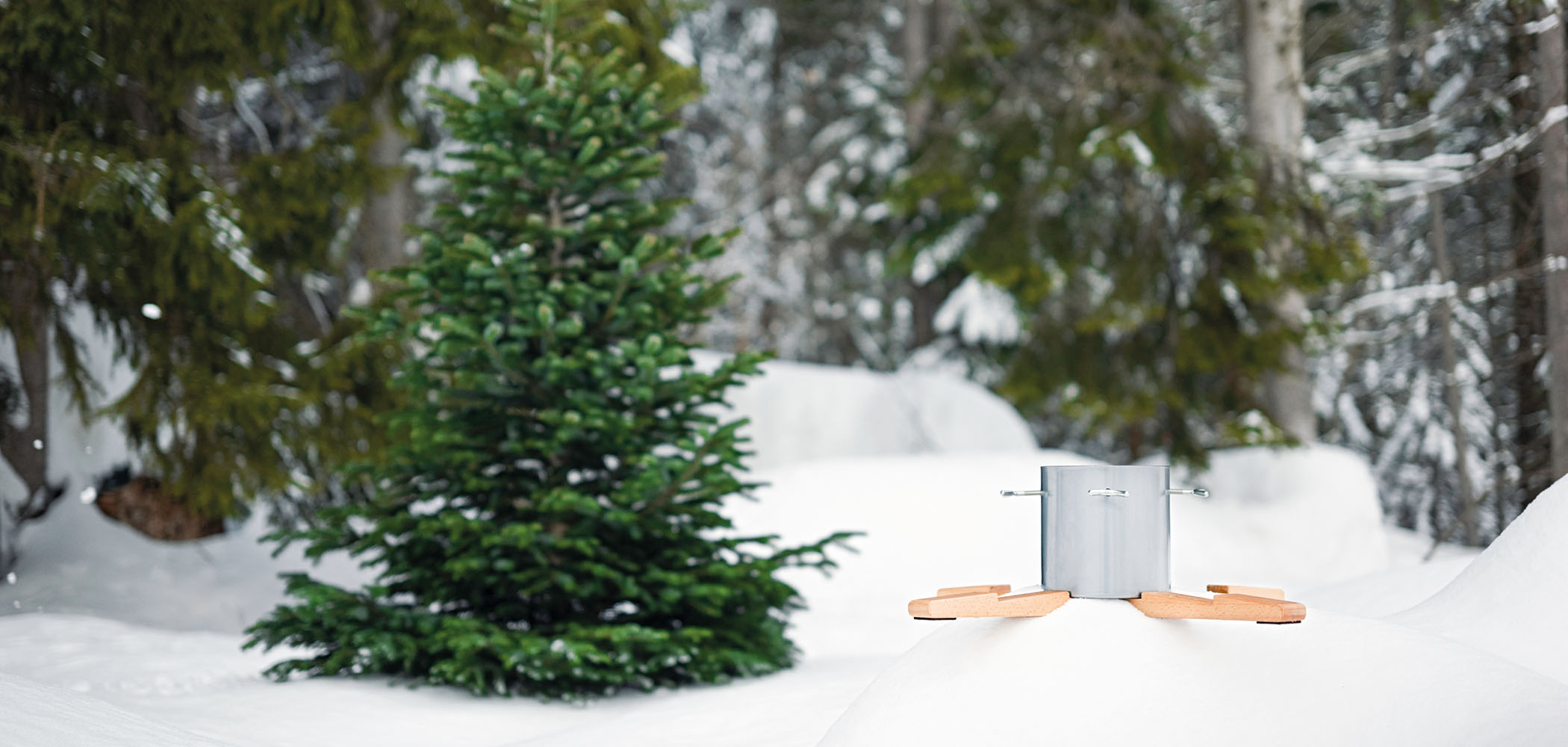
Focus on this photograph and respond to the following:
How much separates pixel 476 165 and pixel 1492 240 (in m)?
5.61

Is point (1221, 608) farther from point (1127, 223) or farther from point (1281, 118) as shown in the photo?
point (1127, 223)

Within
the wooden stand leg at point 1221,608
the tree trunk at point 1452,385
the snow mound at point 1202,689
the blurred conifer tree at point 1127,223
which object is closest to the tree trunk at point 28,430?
the snow mound at point 1202,689

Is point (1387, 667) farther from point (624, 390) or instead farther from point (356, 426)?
point (356, 426)

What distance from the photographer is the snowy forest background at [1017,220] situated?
6.25 m

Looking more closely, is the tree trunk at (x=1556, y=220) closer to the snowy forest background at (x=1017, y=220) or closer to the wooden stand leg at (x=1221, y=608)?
the snowy forest background at (x=1017, y=220)

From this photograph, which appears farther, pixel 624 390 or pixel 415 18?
pixel 415 18

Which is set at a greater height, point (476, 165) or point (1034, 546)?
point (476, 165)

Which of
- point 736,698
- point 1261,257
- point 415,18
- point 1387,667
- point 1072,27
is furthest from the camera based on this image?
point 1072,27

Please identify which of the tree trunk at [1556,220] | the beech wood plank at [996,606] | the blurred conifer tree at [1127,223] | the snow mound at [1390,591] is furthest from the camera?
the blurred conifer tree at [1127,223]

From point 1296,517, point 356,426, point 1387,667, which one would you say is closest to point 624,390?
point 1387,667

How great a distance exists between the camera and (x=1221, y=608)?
8.96 feet

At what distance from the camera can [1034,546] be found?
7.63 metres

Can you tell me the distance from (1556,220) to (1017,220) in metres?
5.93

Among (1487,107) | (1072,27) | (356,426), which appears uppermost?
(1072,27)
